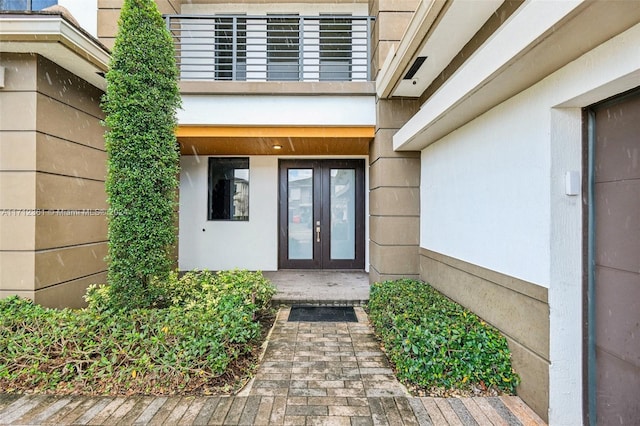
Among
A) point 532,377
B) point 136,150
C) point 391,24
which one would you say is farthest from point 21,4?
point 532,377

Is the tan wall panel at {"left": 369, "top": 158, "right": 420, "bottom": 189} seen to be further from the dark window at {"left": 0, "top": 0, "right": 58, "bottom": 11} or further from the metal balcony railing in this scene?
the dark window at {"left": 0, "top": 0, "right": 58, "bottom": 11}

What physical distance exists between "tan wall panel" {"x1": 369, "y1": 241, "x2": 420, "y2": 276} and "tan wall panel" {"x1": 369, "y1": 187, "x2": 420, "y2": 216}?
0.52 metres

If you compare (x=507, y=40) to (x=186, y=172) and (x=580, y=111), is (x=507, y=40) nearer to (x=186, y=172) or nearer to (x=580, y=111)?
(x=580, y=111)

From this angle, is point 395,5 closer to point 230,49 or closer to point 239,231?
point 230,49

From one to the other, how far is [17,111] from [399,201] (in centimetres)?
470

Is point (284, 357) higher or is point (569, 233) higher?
point (569, 233)

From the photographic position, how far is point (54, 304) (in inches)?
137

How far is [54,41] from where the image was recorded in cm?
307

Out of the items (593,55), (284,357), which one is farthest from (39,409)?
(593,55)

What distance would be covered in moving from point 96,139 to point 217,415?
384cm

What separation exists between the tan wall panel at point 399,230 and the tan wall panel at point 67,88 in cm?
422

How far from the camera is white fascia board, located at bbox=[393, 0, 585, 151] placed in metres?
1.68

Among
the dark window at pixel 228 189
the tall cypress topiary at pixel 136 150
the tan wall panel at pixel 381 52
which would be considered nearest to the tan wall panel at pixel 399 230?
the tan wall panel at pixel 381 52

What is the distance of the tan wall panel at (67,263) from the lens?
10.9ft
